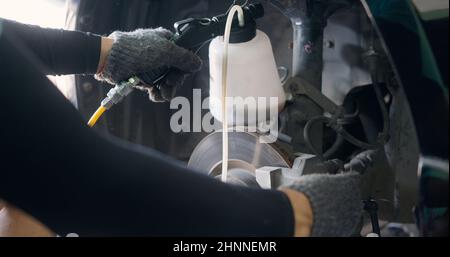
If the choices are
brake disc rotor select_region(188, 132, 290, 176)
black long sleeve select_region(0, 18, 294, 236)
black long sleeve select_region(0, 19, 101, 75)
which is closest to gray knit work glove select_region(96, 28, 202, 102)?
black long sleeve select_region(0, 19, 101, 75)

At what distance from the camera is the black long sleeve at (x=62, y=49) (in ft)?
2.44

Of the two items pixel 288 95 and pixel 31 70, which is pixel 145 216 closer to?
pixel 31 70

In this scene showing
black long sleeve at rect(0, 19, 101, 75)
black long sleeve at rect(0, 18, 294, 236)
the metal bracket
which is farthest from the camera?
the metal bracket

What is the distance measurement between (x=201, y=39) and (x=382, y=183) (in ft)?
1.57

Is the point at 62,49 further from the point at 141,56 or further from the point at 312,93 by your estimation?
the point at 312,93

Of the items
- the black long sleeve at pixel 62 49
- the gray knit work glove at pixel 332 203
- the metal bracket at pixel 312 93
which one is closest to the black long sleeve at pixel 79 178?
the gray knit work glove at pixel 332 203

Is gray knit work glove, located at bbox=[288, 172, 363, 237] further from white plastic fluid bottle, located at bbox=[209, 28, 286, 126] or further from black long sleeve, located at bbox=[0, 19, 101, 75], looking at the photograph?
black long sleeve, located at bbox=[0, 19, 101, 75]

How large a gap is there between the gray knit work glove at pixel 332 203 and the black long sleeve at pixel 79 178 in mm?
98

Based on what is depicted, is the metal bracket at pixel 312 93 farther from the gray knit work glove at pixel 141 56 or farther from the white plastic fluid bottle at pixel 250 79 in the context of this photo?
the gray knit work glove at pixel 141 56

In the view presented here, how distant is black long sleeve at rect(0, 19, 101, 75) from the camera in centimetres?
A: 74

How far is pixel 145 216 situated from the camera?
40 cm

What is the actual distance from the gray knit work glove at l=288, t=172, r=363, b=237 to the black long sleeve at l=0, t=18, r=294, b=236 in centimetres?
10

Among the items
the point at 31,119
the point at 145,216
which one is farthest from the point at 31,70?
the point at 145,216

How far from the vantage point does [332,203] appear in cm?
48
